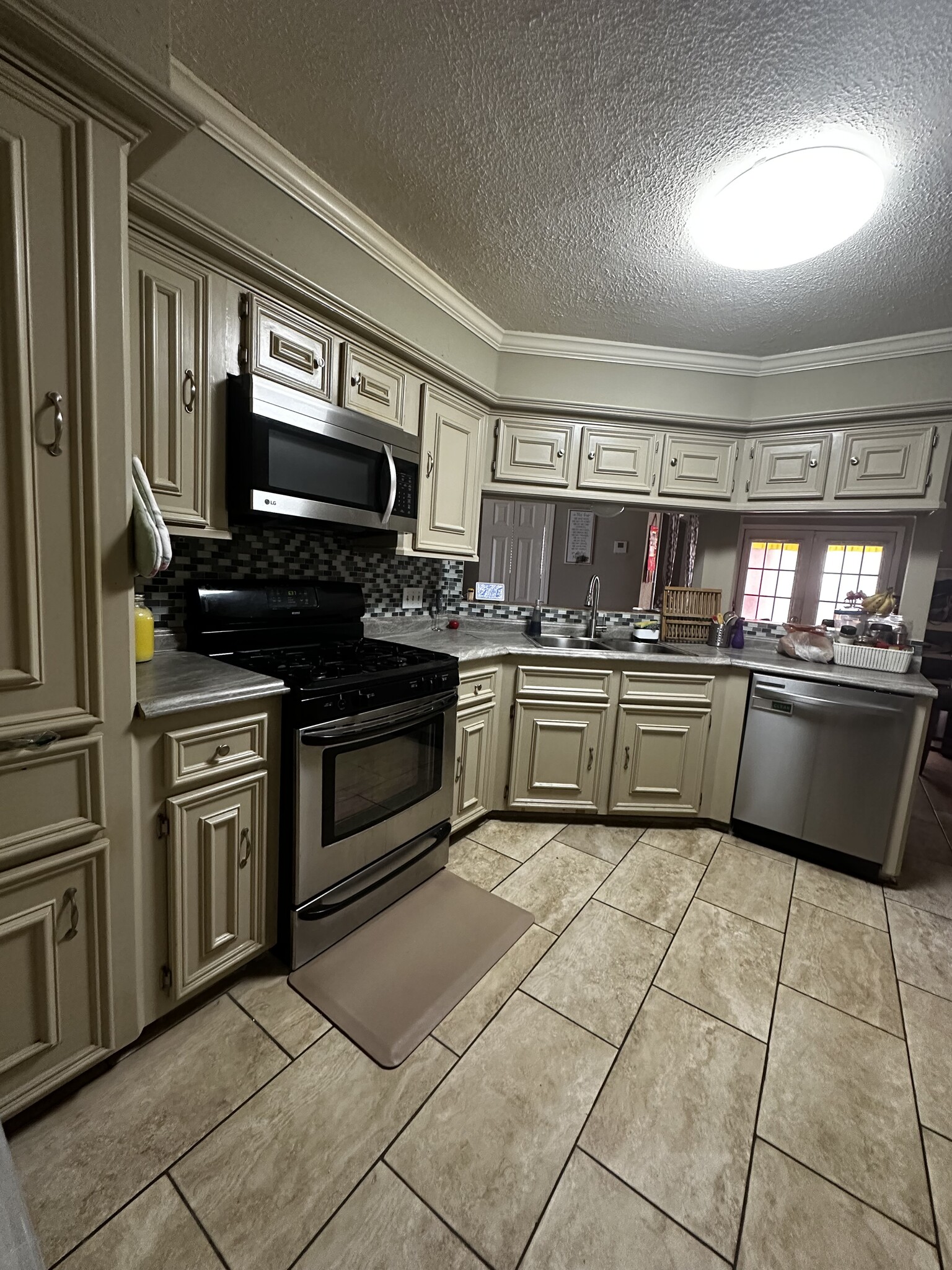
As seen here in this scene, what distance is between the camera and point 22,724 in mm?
996

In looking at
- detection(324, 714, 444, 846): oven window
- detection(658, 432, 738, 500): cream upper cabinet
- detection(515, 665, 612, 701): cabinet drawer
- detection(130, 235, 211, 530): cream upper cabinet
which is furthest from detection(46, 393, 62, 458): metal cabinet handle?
detection(658, 432, 738, 500): cream upper cabinet

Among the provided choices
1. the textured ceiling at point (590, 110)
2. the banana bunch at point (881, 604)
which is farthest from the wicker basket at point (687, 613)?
the textured ceiling at point (590, 110)

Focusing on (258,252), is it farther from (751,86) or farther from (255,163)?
(751,86)

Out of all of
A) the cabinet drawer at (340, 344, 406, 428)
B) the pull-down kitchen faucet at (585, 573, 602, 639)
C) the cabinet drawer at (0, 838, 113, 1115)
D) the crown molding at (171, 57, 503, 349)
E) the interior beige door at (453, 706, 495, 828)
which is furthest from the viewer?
the pull-down kitchen faucet at (585, 573, 602, 639)

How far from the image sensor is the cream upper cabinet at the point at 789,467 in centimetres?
263

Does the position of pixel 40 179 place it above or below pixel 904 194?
below

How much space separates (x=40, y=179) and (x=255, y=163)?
2.93 feet

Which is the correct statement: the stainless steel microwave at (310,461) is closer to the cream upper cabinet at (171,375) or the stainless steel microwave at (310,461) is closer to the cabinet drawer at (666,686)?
the cream upper cabinet at (171,375)

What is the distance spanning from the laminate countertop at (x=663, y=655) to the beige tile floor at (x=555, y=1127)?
1.06 m

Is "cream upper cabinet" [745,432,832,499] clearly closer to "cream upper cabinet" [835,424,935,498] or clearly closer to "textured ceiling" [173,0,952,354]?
"cream upper cabinet" [835,424,935,498]

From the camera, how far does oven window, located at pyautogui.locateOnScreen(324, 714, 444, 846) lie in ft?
5.25

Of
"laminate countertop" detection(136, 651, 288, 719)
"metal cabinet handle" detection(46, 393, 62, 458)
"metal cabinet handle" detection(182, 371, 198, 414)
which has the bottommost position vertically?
"laminate countertop" detection(136, 651, 288, 719)

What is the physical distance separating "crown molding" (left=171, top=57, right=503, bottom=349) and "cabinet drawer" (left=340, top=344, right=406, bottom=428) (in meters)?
0.36

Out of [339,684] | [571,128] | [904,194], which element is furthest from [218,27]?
[904,194]
